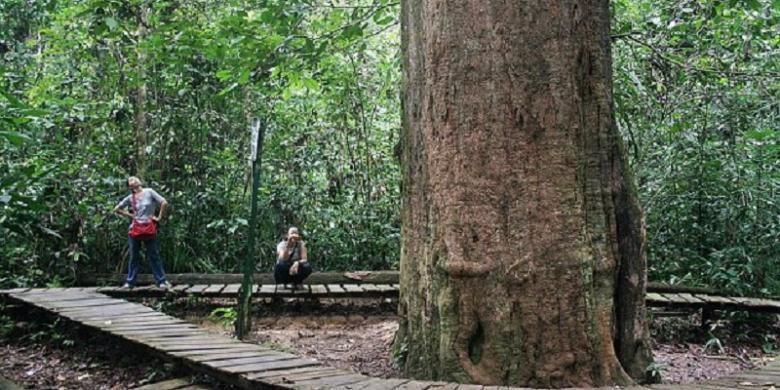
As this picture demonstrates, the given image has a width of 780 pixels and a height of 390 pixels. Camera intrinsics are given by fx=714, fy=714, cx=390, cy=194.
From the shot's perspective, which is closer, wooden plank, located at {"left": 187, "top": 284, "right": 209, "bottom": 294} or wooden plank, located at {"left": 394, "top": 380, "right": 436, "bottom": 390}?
wooden plank, located at {"left": 394, "top": 380, "right": 436, "bottom": 390}

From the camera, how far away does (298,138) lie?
37.5 ft

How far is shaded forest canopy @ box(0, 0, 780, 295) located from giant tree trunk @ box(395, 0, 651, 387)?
11.1 feet

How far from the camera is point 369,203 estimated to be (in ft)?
36.1

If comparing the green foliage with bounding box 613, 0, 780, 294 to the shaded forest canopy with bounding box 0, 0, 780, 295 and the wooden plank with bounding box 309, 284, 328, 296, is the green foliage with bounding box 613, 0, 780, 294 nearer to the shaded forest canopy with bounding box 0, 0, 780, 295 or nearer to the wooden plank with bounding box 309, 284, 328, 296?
the shaded forest canopy with bounding box 0, 0, 780, 295

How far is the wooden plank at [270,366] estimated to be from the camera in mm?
3954

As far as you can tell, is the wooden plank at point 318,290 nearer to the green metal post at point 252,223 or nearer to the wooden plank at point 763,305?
the green metal post at point 252,223

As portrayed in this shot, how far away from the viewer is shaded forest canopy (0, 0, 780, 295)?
8203mm

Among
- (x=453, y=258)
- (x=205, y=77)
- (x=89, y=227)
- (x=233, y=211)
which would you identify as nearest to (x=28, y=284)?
(x=89, y=227)

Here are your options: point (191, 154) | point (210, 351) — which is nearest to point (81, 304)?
point (210, 351)

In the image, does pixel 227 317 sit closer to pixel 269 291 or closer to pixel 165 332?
pixel 269 291

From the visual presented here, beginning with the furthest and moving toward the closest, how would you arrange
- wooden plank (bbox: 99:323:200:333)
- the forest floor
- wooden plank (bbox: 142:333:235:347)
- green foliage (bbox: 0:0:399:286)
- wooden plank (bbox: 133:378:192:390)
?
green foliage (bbox: 0:0:399:286), wooden plank (bbox: 99:323:200:333), the forest floor, wooden plank (bbox: 142:333:235:347), wooden plank (bbox: 133:378:192:390)

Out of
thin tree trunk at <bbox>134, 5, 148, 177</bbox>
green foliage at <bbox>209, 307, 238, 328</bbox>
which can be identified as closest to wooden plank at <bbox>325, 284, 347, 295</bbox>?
green foliage at <bbox>209, 307, 238, 328</bbox>

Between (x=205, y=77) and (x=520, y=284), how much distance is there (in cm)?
822

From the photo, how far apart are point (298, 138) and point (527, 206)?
7.85 meters
